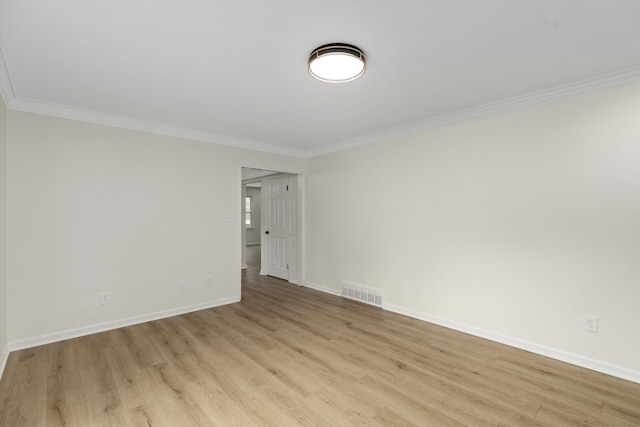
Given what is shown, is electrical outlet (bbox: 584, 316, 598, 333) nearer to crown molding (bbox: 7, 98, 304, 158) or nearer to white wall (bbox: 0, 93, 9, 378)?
crown molding (bbox: 7, 98, 304, 158)

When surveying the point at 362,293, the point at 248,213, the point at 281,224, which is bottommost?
the point at 362,293

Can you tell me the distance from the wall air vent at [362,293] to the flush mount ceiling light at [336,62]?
303 cm

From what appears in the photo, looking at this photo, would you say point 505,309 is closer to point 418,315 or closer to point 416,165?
point 418,315

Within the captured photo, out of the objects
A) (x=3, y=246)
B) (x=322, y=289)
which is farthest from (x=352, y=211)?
(x=3, y=246)

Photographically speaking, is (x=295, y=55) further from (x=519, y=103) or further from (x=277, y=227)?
(x=277, y=227)

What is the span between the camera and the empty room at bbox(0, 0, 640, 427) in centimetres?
192

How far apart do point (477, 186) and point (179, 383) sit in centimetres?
345

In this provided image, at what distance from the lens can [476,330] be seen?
10.6ft

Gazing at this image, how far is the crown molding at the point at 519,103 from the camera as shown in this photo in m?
2.45

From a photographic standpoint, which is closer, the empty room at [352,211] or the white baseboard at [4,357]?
the empty room at [352,211]

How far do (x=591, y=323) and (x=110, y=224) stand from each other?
4.99 metres

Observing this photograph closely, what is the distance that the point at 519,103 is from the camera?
2938mm

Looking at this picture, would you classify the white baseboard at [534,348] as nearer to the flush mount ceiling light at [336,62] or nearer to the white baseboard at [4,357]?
the flush mount ceiling light at [336,62]

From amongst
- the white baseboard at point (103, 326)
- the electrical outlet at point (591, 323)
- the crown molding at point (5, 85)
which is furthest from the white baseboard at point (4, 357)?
the electrical outlet at point (591, 323)
